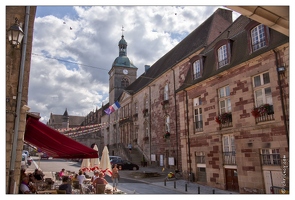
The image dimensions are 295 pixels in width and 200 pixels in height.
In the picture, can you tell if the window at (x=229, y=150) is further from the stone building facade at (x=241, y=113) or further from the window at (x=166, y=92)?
the window at (x=166, y=92)

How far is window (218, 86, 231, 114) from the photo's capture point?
13.8 meters

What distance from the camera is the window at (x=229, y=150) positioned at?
517 inches

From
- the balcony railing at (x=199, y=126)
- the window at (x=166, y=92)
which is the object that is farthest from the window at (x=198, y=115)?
the window at (x=166, y=92)

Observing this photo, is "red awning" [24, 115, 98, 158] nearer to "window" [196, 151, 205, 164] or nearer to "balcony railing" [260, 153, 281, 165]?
"balcony railing" [260, 153, 281, 165]

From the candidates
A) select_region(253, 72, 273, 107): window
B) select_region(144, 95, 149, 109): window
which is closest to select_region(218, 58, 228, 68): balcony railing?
select_region(253, 72, 273, 107): window

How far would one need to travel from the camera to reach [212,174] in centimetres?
1431

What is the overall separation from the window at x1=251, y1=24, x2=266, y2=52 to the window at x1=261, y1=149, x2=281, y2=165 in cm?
490

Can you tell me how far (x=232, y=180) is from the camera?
13078 millimetres

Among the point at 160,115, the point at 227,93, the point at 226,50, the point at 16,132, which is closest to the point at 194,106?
the point at 227,93

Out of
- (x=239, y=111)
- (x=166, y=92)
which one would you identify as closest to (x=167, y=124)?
(x=166, y=92)

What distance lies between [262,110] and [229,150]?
3243 millimetres

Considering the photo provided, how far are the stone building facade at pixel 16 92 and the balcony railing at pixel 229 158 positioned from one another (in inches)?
401

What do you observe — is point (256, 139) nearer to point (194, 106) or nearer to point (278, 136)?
point (278, 136)

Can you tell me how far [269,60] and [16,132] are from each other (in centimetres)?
1045
